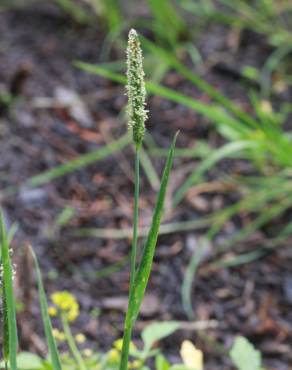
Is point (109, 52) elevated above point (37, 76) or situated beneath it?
elevated above

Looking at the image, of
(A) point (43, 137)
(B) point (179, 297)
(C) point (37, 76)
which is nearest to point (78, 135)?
(A) point (43, 137)

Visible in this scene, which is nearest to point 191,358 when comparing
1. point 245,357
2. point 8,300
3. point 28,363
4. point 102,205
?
point 245,357

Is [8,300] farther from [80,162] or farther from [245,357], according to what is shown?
[80,162]

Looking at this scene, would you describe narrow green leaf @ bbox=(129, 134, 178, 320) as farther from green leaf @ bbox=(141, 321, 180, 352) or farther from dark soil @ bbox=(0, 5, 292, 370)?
dark soil @ bbox=(0, 5, 292, 370)

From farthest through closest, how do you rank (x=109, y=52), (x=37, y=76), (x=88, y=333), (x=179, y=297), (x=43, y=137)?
(x=109, y=52), (x=37, y=76), (x=43, y=137), (x=179, y=297), (x=88, y=333)

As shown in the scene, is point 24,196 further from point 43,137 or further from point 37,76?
point 37,76

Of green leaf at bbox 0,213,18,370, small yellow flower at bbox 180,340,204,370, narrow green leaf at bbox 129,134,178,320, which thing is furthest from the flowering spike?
small yellow flower at bbox 180,340,204,370

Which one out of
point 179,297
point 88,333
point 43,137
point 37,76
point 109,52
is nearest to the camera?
point 88,333

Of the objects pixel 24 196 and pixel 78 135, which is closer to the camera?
pixel 24 196

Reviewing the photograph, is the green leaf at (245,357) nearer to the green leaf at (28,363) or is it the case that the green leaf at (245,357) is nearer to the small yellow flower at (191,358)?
the small yellow flower at (191,358)
